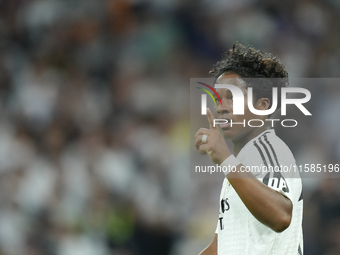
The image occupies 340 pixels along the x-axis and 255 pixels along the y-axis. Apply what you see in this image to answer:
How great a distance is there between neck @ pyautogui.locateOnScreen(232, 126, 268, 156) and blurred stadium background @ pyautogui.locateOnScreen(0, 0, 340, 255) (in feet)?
4.88

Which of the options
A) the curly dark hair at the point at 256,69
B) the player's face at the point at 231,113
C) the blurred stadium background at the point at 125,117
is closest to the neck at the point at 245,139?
the player's face at the point at 231,113

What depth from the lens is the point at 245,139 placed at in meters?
1.13

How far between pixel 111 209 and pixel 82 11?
64.2 inches

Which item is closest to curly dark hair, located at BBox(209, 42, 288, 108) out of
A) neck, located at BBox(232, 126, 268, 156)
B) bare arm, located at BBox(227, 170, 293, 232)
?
neck, located at BBox(232, 126, 268, 156)

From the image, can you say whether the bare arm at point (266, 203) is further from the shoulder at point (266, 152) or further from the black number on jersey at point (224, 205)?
the black number on jersey at point (224, 205)

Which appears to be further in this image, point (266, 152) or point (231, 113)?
point (231, 113)

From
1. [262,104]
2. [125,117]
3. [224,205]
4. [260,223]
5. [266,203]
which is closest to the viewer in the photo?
[266,203]

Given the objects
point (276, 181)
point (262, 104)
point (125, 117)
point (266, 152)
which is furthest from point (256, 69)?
point (125, 117)

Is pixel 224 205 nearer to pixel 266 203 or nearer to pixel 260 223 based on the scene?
pixel 260 223

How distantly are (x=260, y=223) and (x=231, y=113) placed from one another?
1.20 feet

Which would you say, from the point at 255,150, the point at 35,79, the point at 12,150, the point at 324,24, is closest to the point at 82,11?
the point at 35,79

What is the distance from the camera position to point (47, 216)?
8.71 feet

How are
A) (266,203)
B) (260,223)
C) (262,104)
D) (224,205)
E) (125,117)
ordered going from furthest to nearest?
(125,117)
(262,104)
(224,205)
(260,223)
(266,203)

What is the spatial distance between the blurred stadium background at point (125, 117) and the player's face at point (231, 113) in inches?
58.1
